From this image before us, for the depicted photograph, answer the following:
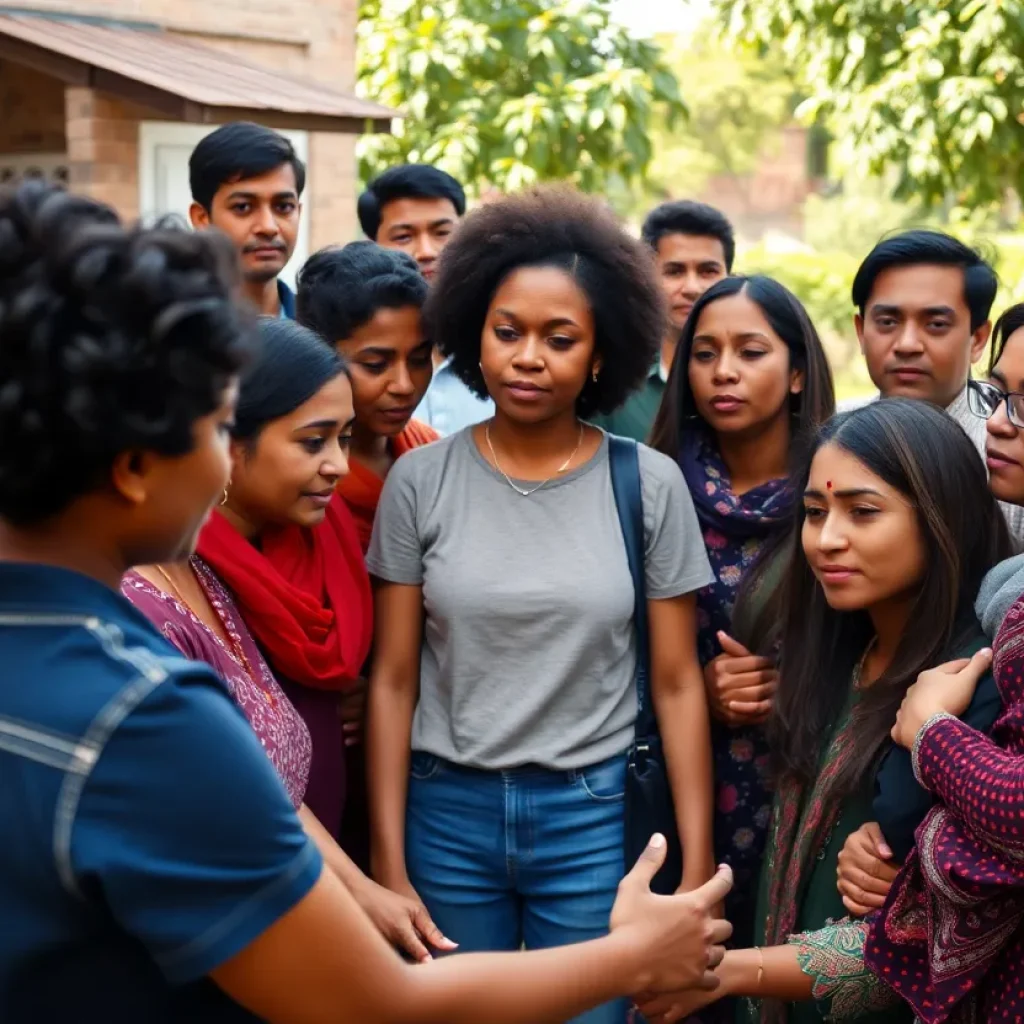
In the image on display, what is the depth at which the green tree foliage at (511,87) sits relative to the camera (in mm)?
10328

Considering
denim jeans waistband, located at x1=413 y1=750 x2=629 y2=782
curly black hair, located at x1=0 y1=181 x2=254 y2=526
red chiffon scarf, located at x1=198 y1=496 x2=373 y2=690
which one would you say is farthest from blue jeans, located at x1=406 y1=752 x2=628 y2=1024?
curly black hair, located at x1=0 y1=181 x2=254 y2=526

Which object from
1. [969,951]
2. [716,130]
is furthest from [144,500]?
[716,130]

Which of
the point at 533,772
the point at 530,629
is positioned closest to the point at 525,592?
the point at 530,629

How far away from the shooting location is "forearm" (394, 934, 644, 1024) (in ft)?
5.31

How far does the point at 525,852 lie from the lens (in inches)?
122

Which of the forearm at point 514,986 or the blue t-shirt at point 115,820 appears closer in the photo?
the blue t-shirt at point 115,820

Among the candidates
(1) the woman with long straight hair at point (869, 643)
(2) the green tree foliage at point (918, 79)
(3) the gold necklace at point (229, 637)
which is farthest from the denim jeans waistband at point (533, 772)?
(2) the green tree foliage at point (918, 79)

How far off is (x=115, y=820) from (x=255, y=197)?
3.30 metres

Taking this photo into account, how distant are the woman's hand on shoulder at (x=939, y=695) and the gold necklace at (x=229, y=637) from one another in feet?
3.37

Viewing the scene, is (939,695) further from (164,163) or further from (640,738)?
(164,163)

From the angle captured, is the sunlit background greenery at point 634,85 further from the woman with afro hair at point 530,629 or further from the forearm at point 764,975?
the forearm at point 764,975

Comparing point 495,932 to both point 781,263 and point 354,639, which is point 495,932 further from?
point 781,263

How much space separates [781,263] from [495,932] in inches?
837

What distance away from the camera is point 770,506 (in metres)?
3.41
